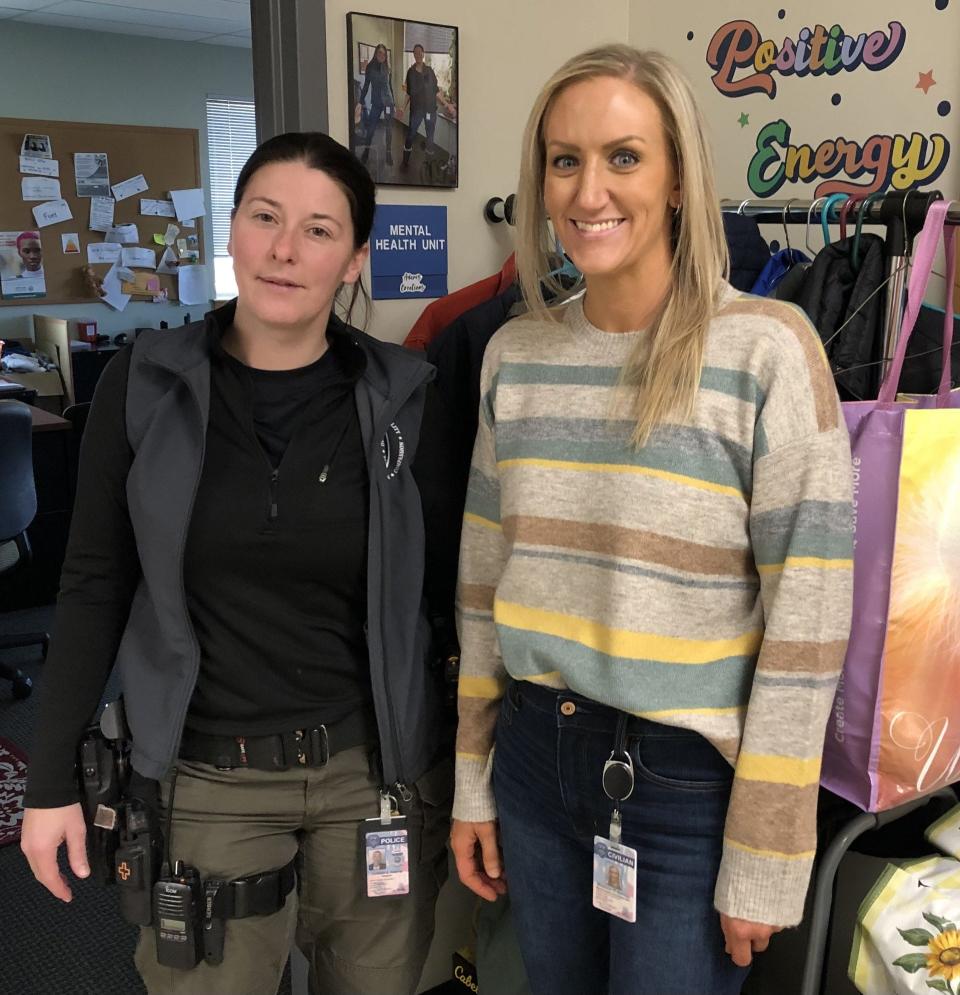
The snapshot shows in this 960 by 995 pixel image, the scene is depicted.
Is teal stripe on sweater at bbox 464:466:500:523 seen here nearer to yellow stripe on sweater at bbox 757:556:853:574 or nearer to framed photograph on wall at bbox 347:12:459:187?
yellow stripe on sweater at bbox 757:556:853:574

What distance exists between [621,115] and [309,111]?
78 centimetres

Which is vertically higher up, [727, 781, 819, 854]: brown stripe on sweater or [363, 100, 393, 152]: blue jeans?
[363, 100, 393, 152]: blue jeans

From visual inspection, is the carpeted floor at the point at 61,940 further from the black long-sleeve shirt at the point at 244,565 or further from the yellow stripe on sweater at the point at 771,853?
the yellow stripe on sweater at the point at 771,853

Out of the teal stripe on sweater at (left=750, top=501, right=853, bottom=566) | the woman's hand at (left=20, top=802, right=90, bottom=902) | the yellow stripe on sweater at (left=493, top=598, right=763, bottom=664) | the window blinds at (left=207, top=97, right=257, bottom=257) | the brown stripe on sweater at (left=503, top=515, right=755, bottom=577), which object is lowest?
the woman's hand at (left=20, top=802, right=90, bottom=902)

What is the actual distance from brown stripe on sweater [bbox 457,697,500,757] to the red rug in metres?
1.80

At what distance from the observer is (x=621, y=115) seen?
106 centimetres

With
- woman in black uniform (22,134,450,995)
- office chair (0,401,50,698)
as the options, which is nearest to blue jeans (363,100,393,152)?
woman in black uniform (22,134,450,995)

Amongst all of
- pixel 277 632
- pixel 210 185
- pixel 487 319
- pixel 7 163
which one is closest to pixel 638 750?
Answer: pixel 277 632

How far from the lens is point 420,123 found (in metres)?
1.83

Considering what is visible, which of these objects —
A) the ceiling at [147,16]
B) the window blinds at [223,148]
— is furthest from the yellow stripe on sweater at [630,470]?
the window blinds at [223,148]

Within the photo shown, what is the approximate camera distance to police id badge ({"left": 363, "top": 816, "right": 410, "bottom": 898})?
1.35 m

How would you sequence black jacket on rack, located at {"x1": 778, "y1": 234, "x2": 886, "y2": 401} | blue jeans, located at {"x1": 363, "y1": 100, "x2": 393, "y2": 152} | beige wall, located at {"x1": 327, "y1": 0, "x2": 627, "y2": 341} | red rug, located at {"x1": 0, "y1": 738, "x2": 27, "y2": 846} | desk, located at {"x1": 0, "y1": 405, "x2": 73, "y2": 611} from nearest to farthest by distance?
black jacket on rack, located at {"x1": 778, "y1": 234, "x2": 886, "y2": 401} → blue jeans, located at {"x1": 363, "y1": 100, "x2": 393, "y2": 152} → beige wall, located at {"x1": 327, "y1": 0, "x2": 627, "y2": 341} → red rug, located at {"x1": 0, "y1": 738, "x2": 27, "y2": 846} → desk, located at {"x1": 0, "y1": 405, "x2": 73, "y2": 611}

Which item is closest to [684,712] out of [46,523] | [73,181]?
[46,523]

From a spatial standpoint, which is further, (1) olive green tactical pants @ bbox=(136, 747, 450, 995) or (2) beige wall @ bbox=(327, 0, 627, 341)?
(2) beige wall @ bbox=(327, 0, 627, 341)
